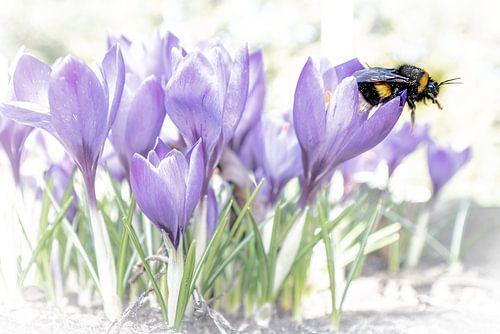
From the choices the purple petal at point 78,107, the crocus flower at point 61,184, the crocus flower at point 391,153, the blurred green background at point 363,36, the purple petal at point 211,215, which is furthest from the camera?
the blurred green background at point 363,36

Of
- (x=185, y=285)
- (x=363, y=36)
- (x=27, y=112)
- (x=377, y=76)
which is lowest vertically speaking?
(x=185, y=285)

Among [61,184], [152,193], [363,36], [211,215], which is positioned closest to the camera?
[152,193]

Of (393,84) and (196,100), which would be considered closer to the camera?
(196,100)

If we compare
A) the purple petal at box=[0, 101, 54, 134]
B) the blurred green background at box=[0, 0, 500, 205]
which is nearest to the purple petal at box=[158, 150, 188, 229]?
the purple petal at box=[0, 101, 54, 134]

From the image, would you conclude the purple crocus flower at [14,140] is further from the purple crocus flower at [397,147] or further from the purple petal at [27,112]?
the purple crocus flower at [397,147]

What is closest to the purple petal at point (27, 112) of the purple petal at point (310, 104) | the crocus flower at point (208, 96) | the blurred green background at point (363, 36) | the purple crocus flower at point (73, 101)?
the purple crocus flower at point (73, 101)

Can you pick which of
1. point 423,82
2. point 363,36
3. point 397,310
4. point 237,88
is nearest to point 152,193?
point 237,88

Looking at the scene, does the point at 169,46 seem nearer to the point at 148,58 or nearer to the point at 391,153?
the point at 148,58
